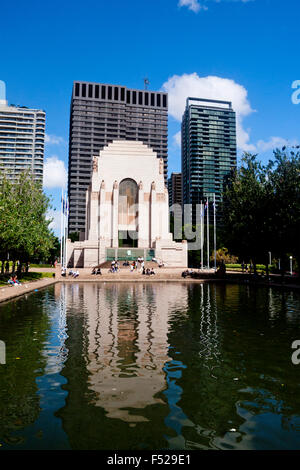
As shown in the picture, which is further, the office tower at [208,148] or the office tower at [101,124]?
the office tower at [208,148]

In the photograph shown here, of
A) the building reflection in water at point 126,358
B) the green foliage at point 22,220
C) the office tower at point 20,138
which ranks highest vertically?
the office tower at point 20,138

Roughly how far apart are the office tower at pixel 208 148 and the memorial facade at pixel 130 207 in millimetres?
103222

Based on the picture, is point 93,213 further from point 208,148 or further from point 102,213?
point 208,148

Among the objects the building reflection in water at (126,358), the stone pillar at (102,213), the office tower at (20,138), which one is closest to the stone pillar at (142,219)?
the stone pillar at (102,213)

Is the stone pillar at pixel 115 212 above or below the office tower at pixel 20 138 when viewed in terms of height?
below

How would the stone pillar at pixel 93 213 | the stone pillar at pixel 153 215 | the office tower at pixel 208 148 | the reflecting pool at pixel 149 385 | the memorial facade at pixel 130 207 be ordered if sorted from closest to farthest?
the reflecting pool at pixel 149 385
the memorial facade at pixel 130 207
the stone pillar at pixel 93 213
the stone pillar at pixel 153 215
the office tower at pixel 208 148

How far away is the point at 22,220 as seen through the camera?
4259 centimetres

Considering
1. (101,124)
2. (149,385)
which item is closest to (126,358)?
(149,385)

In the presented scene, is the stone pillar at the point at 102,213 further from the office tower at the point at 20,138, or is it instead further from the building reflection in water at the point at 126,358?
the office tower at the point at 20,138

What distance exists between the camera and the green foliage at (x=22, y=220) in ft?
114

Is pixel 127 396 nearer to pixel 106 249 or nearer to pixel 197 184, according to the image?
pixel 106 249

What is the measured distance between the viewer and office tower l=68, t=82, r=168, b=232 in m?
162
